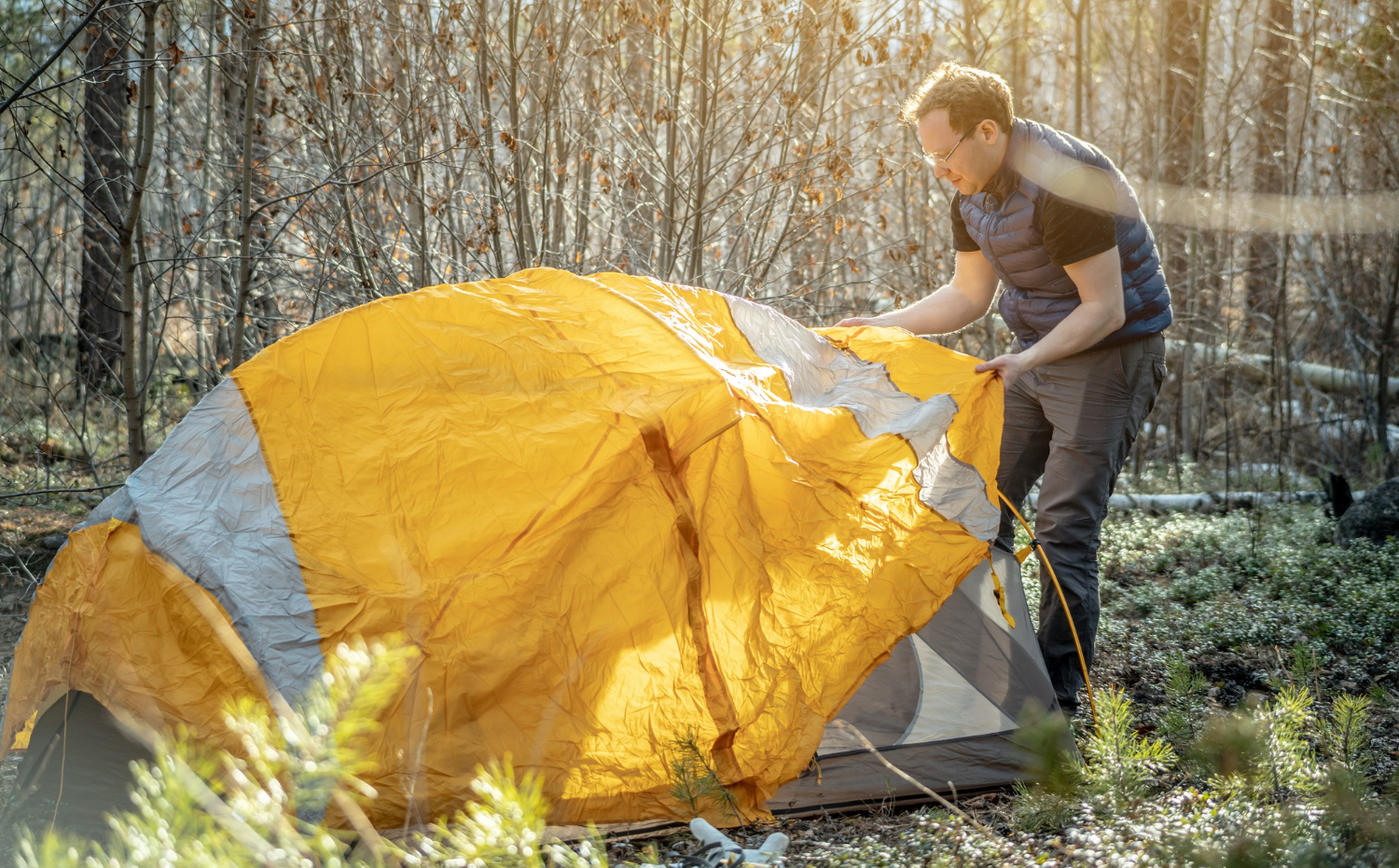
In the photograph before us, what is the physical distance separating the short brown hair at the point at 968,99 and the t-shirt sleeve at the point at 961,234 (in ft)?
1.37

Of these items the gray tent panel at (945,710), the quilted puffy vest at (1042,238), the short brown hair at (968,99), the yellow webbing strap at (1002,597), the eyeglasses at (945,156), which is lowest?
the gray tent panel at (945,710)

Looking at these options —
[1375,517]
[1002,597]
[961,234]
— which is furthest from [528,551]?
[1375,517]

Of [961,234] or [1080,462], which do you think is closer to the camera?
[1080,462]

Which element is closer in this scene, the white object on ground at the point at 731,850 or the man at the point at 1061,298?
the white object on ground at the point at 731,850

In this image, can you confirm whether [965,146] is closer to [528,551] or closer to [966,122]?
[966,122]

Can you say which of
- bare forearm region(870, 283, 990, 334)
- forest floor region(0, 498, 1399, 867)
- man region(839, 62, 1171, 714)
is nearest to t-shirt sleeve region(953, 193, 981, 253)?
man region(839, 62, 1171, 714)

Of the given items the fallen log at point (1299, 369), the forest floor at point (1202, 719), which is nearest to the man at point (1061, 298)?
the forest floor at point (1202, 719)

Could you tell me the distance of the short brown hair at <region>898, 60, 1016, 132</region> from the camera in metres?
2.87

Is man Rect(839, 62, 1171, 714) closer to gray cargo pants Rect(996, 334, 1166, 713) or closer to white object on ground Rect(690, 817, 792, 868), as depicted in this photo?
gray cargo pants Rect(996, 334, 1166, 713)

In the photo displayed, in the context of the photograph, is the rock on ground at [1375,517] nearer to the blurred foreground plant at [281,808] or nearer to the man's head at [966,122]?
the man's head at [966,122]

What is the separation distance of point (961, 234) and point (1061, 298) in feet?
1.51

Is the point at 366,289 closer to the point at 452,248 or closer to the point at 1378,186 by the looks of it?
the point at 452,248

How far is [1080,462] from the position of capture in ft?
10.0

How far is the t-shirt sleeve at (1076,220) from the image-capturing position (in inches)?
111
